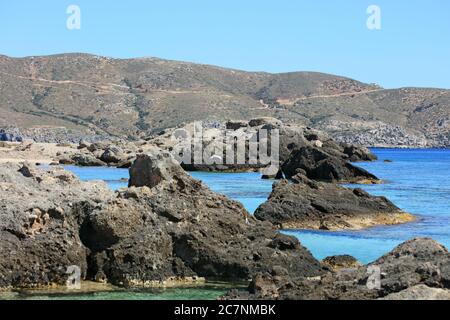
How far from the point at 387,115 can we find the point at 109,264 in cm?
18733

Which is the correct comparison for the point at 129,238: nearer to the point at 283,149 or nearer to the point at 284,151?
the point at 284,151

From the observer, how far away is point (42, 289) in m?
13.0

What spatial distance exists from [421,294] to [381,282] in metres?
1.45

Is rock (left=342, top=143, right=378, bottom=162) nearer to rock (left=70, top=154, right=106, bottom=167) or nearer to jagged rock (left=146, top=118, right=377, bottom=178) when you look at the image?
jagged rock (left=146, top=118, right=377, bottom=178)

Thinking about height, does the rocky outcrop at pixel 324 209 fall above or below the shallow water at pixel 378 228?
above

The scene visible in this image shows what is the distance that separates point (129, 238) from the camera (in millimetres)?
14008

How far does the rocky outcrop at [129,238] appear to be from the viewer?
13219mm

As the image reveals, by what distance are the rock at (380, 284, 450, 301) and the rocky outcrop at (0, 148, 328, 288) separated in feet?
14.6

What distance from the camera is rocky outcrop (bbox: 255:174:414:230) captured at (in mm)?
24781

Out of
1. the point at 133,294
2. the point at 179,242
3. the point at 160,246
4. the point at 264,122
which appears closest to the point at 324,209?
the point at 179,242

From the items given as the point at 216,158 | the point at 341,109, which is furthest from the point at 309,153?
the point at 341,109

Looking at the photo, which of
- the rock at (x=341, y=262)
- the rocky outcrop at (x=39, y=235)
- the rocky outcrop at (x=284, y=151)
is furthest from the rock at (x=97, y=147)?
the rocky outcrop at (x=39, y=235)

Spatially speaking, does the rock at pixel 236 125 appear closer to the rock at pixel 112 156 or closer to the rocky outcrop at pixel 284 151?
the rocky outcrop at pixel 284 151
